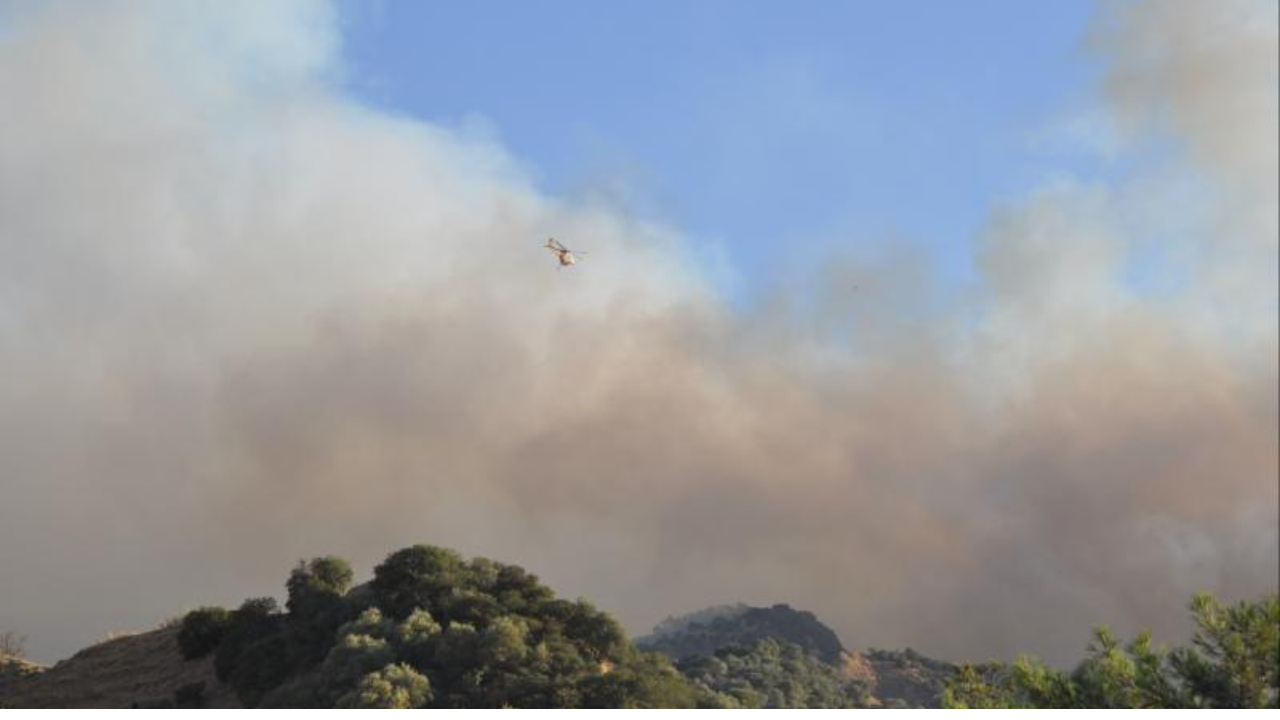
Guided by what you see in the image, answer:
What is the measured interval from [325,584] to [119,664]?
2013cm

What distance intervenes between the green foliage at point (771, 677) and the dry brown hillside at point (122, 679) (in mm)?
56087

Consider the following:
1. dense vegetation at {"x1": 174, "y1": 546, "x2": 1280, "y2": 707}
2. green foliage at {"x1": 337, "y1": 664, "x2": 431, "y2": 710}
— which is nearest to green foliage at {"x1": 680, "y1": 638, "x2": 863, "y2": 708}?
dense vegetation at {"x1": 174, "y1": 546, "x2": 1280, "y2": 707}

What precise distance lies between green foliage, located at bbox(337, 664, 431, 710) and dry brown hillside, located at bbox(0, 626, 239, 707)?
2005 centimetres

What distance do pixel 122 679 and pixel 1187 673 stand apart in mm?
83783

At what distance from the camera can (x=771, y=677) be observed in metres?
141

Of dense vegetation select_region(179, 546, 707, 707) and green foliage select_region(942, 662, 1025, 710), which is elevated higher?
dense vegetation select_region(179, 546, 707, 707)

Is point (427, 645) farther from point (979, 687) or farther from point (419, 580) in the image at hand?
point (979, 687)

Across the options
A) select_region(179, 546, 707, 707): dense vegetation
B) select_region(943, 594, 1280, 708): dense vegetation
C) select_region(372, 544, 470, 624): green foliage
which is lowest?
select_region(943, 594, 1280, 708): dense vegetation

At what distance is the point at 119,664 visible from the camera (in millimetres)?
87438

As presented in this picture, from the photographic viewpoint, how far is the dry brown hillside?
7800 cm

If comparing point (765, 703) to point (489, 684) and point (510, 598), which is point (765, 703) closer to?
point (510, 598)

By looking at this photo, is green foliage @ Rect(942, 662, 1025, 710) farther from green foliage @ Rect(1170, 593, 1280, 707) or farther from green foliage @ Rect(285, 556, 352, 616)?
green foliage @ Rect(285, 556, 352, 616)

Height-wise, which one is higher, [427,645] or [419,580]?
[419,580]

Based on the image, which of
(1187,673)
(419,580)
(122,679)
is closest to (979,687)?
(1187,673)
